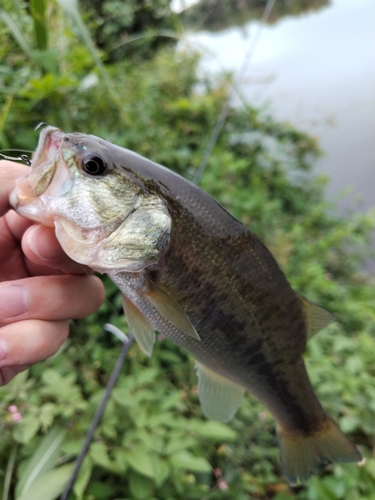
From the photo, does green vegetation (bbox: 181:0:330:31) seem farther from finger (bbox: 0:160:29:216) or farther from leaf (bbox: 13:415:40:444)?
leaf (bbox: 13:415:40:444)

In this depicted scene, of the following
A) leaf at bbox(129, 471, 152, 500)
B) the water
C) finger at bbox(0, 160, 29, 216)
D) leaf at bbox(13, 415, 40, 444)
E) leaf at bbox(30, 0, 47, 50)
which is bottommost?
leaf at bbox(129, 471, 152, 500)

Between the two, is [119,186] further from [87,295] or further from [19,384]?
[19,384]

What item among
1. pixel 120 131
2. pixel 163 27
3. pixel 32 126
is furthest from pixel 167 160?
pixel 163 27

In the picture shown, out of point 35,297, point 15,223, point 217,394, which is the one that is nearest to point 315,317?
point 217,394

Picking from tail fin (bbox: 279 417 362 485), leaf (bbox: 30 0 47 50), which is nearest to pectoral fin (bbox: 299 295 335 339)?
tail fin (bbox: 279 417 362 485)

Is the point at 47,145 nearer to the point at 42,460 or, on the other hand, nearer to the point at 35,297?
the point at 35,297
